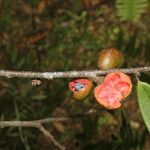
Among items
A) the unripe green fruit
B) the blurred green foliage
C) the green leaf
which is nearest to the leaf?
the blurred green foliage

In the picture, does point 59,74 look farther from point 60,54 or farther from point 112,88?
point 60,54

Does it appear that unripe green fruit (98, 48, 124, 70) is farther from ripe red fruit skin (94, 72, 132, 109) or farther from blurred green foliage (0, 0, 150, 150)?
blurred green foliage (0, 0, 150, 150)

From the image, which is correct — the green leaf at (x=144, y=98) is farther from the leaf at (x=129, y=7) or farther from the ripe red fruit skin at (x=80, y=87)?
the leaf at (x=129, y=7)

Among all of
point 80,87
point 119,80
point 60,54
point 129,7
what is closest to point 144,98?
point 119,80

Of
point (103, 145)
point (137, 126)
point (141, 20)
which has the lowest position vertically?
point (137, 126)

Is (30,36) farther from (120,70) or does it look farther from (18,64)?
(120,70)

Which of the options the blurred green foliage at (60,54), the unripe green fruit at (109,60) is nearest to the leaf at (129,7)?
the blurred green foliage at (60,54)

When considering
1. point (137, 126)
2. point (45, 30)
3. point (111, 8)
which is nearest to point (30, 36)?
point (45, 30)
